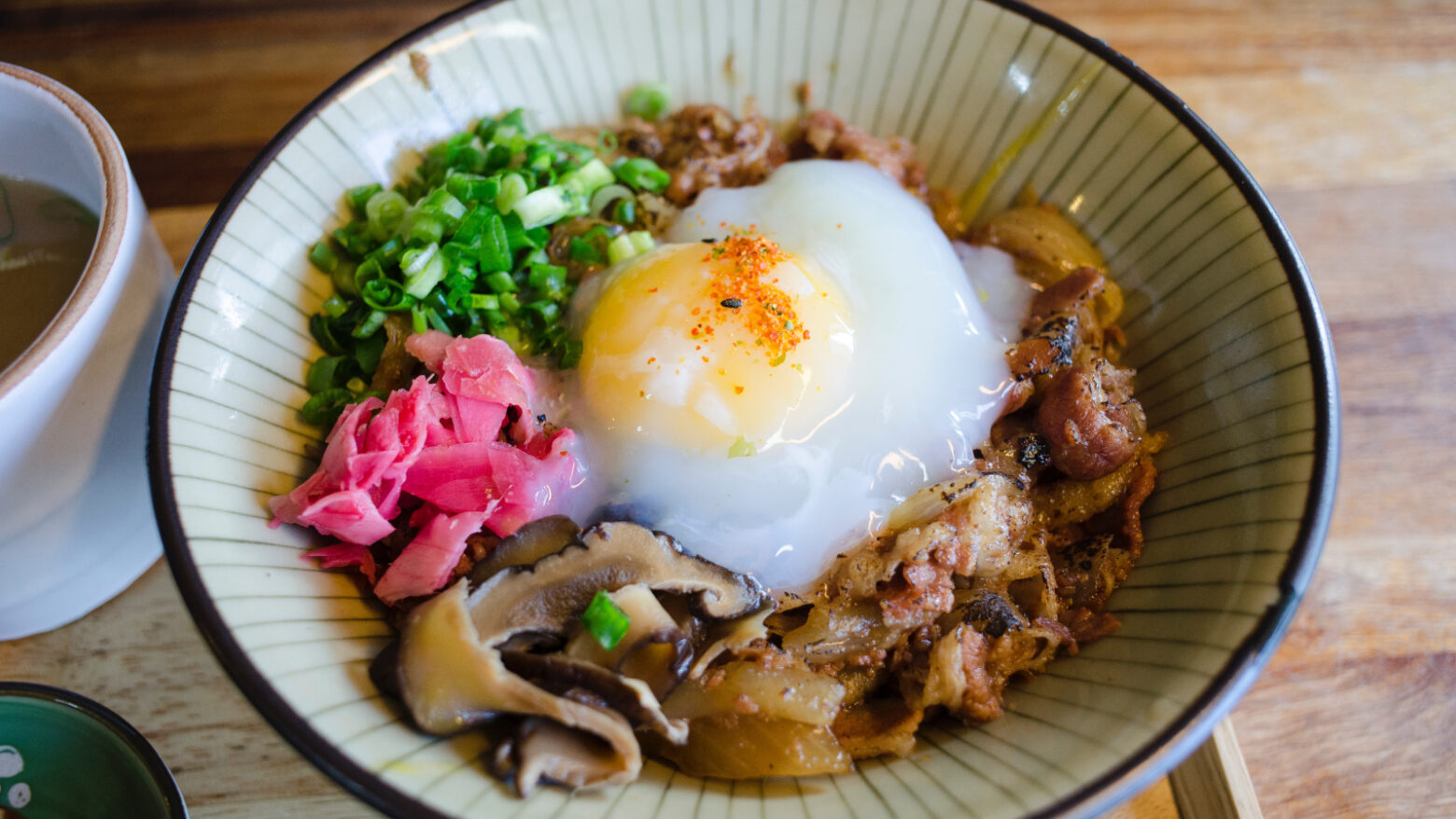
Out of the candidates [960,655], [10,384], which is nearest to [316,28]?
[10,384]

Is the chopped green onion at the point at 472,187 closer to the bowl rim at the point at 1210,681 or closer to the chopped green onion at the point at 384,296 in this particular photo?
the chopped green onion at the point at 384,296

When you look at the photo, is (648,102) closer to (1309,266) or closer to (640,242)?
(640,242)

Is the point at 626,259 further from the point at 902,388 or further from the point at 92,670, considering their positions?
the point at 92,670

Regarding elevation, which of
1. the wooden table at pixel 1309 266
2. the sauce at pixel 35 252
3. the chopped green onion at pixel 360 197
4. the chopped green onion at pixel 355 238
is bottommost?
the wooden table at pixel 1309 266

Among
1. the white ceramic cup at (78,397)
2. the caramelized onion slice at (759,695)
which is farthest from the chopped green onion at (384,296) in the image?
the caramelized onion slice at (759,695)

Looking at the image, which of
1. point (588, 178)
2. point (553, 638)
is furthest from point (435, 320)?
point (553, 638)

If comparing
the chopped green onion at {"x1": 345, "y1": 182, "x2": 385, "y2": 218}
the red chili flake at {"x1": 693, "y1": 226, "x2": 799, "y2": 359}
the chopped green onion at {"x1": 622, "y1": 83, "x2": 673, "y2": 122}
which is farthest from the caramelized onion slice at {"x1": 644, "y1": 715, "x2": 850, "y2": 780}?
the chopped green onion at {"x1": 622, "y1": 83, "x2": 673, "y2": 122}
